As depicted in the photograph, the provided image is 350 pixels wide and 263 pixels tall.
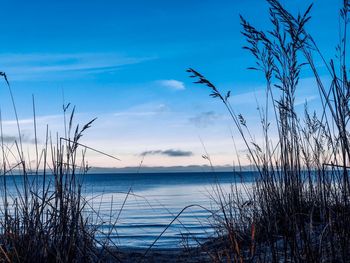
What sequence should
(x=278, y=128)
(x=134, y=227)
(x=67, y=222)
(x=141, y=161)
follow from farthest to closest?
(x=134, y=227) < (x=141, y=161) < (x=278, y=128) < (x=67, y=222)

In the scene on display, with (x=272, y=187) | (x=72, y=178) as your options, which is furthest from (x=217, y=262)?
(x=272, y=187)

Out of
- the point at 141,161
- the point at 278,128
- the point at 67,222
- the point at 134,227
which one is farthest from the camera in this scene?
the point at 134,227

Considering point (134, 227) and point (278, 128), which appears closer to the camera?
point (278, 128)

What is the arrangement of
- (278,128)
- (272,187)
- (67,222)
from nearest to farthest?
(67,222)
(278,128)
(272,187)

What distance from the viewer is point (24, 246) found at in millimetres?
3076

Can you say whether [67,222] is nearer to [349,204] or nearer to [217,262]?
[217,262]

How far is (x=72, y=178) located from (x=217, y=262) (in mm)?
1259

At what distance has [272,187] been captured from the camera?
419cm

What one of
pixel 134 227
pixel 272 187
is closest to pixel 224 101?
pixel 272 187

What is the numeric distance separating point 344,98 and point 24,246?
2233 millimetres

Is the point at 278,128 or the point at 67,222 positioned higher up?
the point at 278,128

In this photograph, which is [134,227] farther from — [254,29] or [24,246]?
[254,29]

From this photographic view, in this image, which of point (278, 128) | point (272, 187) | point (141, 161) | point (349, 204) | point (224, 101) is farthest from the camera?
point (272, 187)

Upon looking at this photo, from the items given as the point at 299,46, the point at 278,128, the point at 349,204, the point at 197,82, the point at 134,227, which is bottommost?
the point at 134,227
